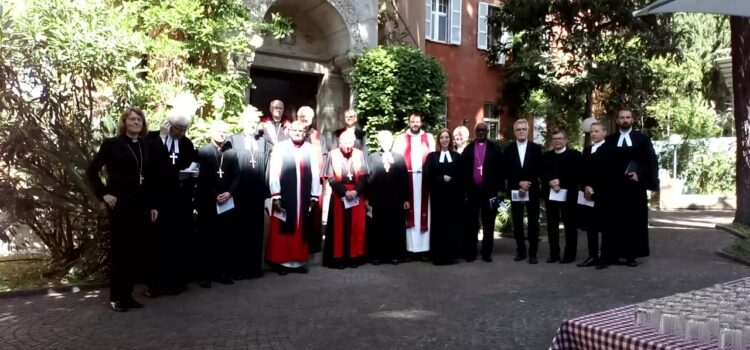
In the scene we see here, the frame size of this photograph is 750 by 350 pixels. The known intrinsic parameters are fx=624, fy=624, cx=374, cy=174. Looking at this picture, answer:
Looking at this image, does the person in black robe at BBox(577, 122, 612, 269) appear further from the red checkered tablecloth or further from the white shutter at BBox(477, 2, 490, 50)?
the white shutter at BBox(477, 2, 490, 50)

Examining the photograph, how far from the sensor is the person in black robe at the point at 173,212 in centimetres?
638

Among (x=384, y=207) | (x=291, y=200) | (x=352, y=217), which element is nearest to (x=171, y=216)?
(x=291, y=200)

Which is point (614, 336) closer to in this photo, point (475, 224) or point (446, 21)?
point (475, 224)

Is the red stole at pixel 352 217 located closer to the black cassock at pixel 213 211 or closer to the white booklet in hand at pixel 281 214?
the white booklet in hand at pixel 281 214

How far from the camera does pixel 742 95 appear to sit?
11609 mm

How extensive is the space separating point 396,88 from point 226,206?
464 cm

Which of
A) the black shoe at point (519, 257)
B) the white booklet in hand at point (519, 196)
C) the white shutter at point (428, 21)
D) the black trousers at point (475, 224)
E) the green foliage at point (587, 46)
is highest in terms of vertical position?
the white shutter at point (428, 21)

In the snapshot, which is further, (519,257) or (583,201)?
(519,257)

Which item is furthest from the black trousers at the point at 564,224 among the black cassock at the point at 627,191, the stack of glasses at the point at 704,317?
the stack of glasses at the point at 704,317

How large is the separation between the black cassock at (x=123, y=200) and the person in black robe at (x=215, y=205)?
1.04 metres

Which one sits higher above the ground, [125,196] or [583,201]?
[125,196]

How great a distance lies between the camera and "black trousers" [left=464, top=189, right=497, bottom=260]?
8680mm

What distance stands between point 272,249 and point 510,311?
328 cm

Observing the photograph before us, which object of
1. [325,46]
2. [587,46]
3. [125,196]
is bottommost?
[125,196]
